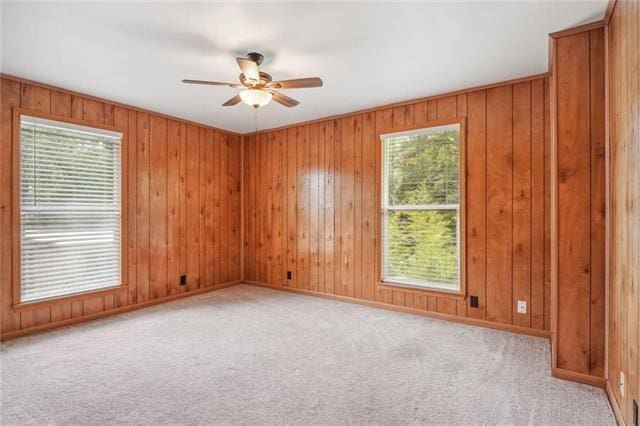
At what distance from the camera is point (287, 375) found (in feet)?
8.20

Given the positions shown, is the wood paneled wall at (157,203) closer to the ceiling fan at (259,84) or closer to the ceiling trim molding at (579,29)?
the ceiling fan at (259,84)

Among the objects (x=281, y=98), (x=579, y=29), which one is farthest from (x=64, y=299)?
(x=579, y=29)

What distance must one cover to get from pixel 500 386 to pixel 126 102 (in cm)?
468

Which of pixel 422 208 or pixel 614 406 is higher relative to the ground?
pixel 422 208

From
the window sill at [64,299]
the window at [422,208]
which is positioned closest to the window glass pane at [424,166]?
the window at [422,208]

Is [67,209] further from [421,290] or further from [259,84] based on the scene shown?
[421,290]

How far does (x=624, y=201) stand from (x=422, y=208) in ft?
6.90

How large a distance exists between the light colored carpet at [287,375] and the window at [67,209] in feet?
1.85

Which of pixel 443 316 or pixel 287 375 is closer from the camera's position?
pixel 287 375

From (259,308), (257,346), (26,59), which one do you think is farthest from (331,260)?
(26,59)

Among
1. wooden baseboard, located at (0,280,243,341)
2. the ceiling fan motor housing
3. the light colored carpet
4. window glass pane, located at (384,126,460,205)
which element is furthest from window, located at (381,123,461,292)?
wooden baseboard, located at (0,280,243,341)

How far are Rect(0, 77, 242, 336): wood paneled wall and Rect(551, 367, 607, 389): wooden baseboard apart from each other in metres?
4.38

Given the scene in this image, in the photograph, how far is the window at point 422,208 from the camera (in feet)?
12.3

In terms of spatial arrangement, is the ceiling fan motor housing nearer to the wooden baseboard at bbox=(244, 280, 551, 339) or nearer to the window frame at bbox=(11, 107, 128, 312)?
the window frame at bbox=(11, 107, 128, 312)
